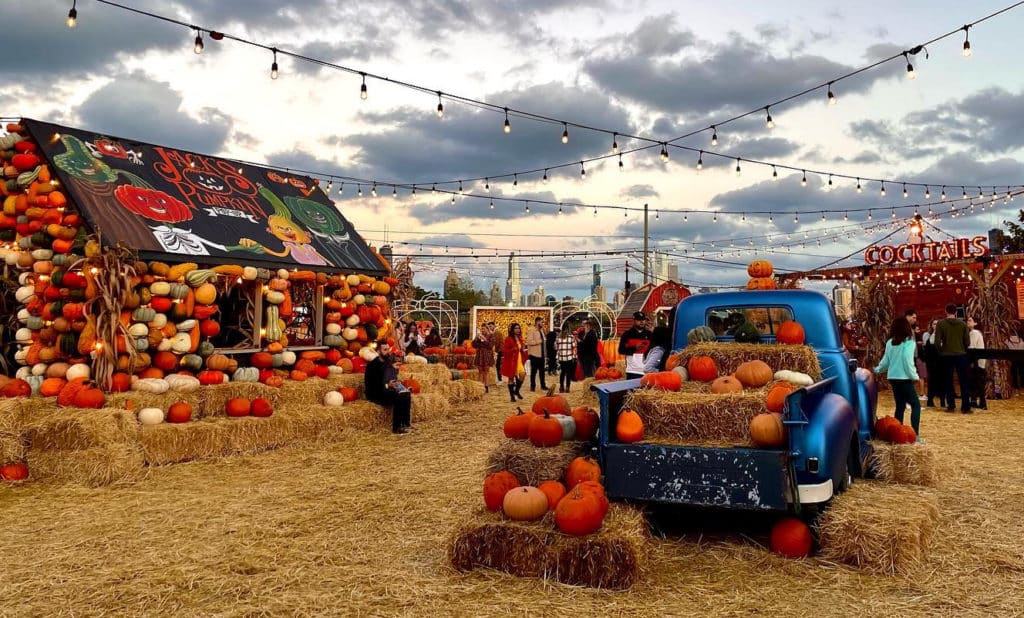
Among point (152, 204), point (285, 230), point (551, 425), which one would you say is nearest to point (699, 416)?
point (551, 425)

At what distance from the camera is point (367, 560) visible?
4.52 meters

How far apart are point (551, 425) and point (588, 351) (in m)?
10.6

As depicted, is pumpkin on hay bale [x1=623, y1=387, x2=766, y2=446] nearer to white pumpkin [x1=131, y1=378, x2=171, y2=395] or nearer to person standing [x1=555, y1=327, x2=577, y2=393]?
white pumpkin [x1=131, y1=378, x2=171, y2=395]

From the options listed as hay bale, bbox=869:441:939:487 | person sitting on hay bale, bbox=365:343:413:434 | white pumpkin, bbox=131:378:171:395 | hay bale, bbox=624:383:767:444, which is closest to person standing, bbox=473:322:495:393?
person sitting on hay bale, bbox=365:343:413:434

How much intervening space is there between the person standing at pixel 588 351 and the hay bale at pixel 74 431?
9.93 metres

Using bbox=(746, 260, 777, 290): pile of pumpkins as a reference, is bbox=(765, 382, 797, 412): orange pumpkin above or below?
below

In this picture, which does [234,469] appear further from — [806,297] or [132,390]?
[806,297]

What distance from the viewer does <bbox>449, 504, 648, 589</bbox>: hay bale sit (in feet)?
13.0

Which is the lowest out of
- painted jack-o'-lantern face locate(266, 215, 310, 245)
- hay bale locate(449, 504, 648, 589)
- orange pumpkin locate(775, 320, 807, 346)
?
hay bale locate(449, 504, 648, 589)

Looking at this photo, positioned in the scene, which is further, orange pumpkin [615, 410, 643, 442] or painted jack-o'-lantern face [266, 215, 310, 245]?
painted jack-o'-lantern face [266, 215, 310, 245]

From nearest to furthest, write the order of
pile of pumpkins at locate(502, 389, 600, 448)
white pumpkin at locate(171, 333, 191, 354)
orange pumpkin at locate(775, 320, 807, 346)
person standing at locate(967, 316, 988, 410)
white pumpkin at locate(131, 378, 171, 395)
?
1. pile of pumpkins at locate(502, 389, 600, 448)
2. orange pumpkin at locate(775, 320, 807, 346)
3. white pumpkin at locate(131, 378, 171, 395)
4. white pumpkin at locate(171, 333, 191, 354)
5. person standing at locate(967, 316, 988, 410)

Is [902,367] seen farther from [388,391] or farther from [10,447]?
[10,447]

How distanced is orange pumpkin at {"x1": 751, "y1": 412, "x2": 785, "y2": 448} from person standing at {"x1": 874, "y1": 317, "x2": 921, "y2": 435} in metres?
5.39

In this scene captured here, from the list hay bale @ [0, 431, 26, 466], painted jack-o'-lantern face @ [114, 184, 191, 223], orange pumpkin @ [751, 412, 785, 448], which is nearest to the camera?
orange pumpkin @ [751, 412, 785, 448]
